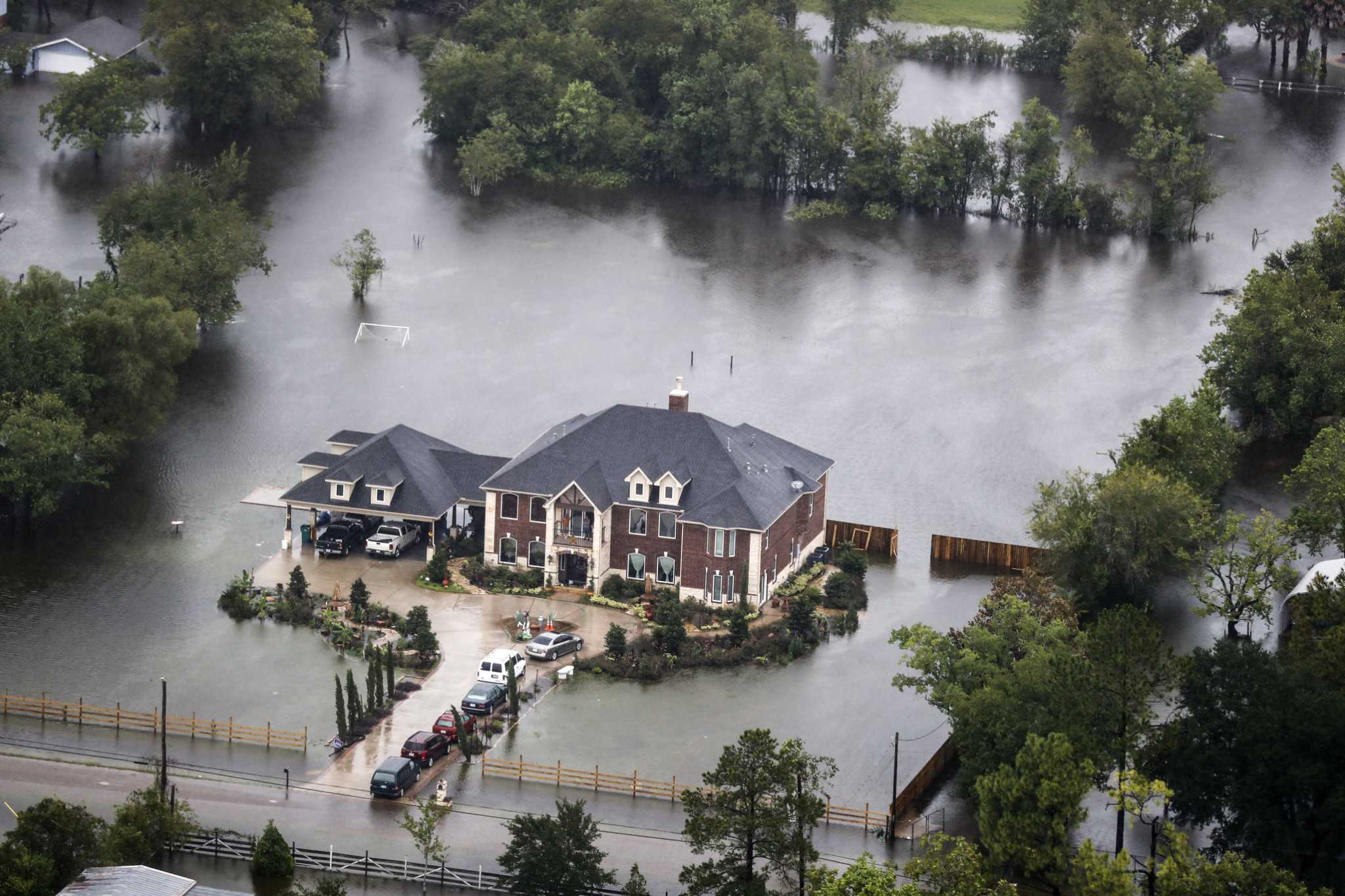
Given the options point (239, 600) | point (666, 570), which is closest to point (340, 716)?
point (239, 600)

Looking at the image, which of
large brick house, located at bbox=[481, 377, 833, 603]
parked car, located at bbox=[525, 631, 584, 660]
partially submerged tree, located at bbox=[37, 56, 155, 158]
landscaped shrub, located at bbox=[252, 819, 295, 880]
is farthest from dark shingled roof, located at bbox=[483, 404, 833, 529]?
partially submerged tree, located at bbox=[37, 56, 155, 158]

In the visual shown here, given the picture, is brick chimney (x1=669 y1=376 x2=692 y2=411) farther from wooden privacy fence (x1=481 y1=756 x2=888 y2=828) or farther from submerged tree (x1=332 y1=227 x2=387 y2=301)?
submerged tree (x1=332 y1=227 x2=387 y2=301)

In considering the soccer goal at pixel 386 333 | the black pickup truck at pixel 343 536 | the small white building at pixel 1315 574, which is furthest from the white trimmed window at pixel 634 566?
the soccer goal at pixel 386 333

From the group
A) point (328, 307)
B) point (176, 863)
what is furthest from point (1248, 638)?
point (328, 307)

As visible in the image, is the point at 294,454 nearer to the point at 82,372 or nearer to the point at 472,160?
the point at 82,372

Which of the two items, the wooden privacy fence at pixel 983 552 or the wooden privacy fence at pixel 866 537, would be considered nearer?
the wooden privacy fence at pixel 983 552

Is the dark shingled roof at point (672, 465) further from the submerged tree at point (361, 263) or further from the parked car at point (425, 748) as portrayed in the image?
the submerged tree at point (361, 263)
